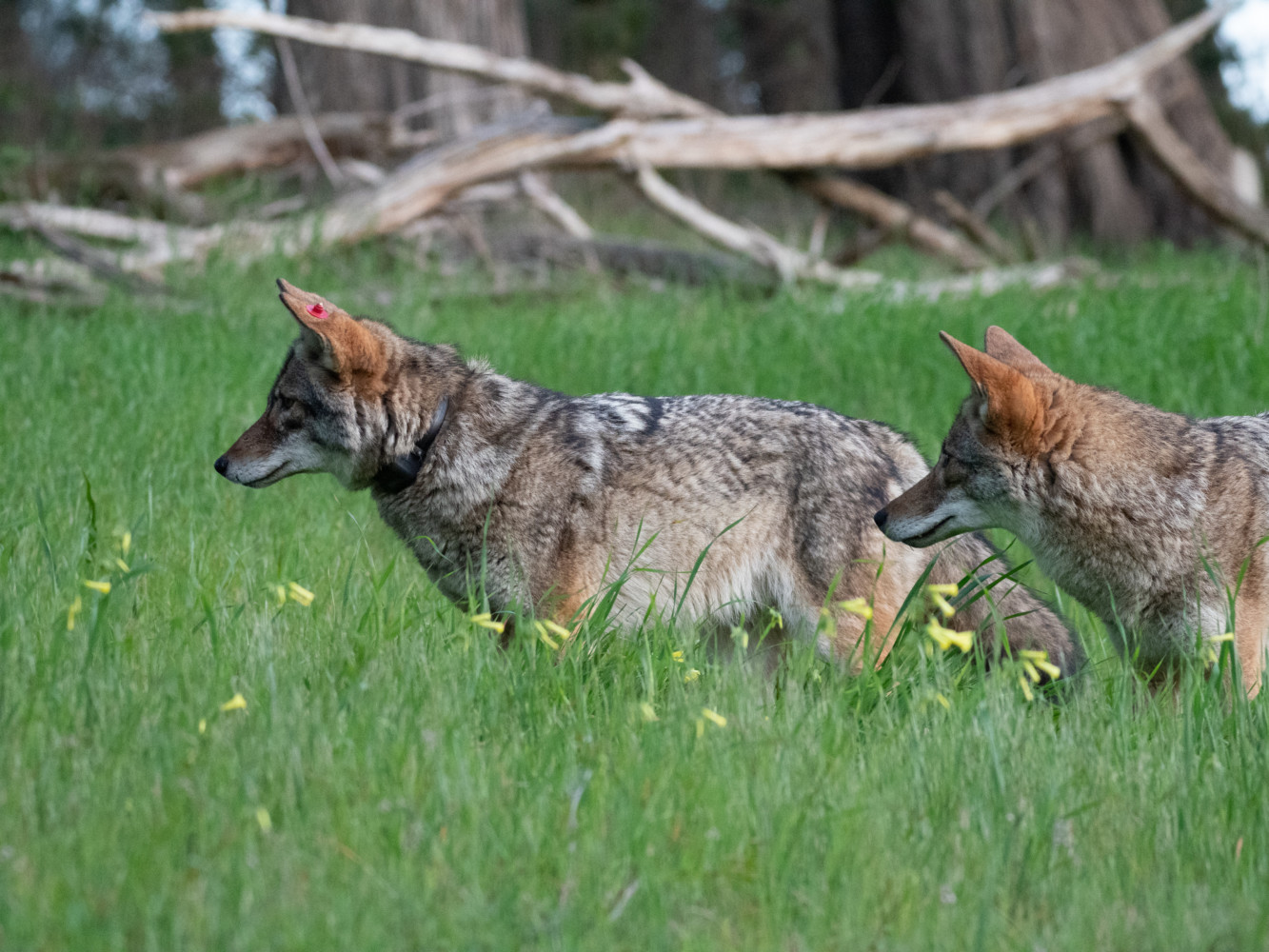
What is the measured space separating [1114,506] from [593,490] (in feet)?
5.78

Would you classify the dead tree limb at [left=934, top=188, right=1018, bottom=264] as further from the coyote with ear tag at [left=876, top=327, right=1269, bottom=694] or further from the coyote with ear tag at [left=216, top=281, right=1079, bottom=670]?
the coyote with ear tag at [left=876, top=327, right=1269, bottom=694]

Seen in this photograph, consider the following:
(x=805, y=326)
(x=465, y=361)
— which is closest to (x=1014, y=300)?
(x=805, y=326)

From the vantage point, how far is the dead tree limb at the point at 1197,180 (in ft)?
41.0

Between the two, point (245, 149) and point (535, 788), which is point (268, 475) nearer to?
point (535, 788)

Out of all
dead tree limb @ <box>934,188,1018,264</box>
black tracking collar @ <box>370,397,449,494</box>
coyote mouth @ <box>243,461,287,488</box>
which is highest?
dead tree limb @ <box>934,188,1018,264</box>

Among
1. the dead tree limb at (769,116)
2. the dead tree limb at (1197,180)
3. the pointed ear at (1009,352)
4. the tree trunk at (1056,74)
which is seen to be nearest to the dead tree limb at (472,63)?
the dead tree limb at (769,116)

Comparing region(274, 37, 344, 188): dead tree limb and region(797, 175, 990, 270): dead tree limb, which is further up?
region(274, 37, 344, 188): dead tree limb

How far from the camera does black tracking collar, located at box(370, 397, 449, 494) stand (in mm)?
4477

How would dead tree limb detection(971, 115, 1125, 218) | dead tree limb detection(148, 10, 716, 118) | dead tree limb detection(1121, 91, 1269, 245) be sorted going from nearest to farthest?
dead tree limb detection(148, 10, 716, 118)
dead tree limb detection(1121, 91, 1269, 245)
dead tree limb detection(971, 115, 1125, 218)

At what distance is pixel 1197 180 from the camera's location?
13.0 m

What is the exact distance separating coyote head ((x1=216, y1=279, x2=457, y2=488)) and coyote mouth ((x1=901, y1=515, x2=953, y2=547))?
1771mm

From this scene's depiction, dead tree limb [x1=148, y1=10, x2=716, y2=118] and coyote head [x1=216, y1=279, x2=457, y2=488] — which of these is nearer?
coyote head [x1=216, y1=279, x2=457, y2=488]

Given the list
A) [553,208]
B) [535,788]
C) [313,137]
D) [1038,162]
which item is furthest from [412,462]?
[1038,162]

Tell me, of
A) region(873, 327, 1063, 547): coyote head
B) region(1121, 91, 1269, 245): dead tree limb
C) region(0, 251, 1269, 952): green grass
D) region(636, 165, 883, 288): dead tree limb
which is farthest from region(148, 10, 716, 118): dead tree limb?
region(873, 327, 1063, 547): coyote head
